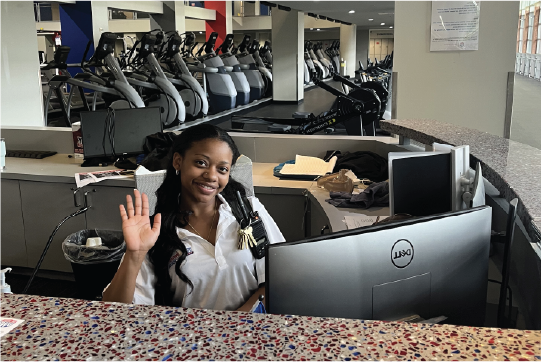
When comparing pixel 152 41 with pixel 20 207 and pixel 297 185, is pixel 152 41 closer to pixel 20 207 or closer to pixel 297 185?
pixel 20 207

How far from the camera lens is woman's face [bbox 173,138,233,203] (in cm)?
177

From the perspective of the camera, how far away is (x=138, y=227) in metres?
1.34

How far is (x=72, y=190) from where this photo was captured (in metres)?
3.47

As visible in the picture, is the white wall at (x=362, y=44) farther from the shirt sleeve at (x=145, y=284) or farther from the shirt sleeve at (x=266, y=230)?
the shirt sleeve at (x=145, y=284)

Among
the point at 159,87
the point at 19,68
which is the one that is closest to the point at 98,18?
the point at 159,87

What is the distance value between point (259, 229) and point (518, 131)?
11.7m

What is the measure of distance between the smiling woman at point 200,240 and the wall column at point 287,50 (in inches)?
476

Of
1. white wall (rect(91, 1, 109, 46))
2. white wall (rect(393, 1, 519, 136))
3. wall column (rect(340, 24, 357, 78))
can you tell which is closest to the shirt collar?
white wall (rect(393, 1, 519, 136))

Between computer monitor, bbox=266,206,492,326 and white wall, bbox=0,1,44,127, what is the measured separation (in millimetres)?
4935

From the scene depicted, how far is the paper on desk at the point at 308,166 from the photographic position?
3420mm

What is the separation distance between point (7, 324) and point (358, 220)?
1.84 m

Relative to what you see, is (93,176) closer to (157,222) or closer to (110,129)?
(110,129)

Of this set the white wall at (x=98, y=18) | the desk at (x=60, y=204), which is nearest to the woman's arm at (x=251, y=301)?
the desk at (x=60, y=204)

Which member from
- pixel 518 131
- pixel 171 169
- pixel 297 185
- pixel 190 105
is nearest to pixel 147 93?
pixel 190 105
